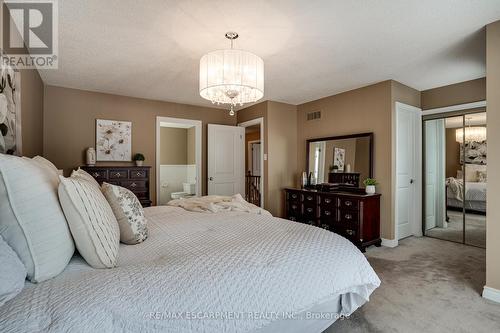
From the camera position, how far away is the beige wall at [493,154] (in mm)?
2162

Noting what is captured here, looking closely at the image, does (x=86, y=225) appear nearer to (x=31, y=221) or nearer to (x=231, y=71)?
(x=31, y=221)

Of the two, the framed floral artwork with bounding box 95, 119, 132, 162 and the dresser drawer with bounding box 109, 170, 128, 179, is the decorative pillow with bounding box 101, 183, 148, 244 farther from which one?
the framed floral artwork with bounding box 95, 119, 132, 162

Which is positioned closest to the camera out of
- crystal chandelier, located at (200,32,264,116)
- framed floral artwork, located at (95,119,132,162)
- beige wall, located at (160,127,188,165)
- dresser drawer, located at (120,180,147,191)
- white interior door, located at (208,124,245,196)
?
crystal chandelier, located at (200,32,264,116)

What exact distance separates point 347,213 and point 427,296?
4.94ft

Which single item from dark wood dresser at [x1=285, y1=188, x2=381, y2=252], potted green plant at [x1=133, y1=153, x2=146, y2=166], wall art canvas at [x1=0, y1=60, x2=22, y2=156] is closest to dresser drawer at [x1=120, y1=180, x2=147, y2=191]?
potted green plant at [x1=133, y1=153, x2=146, y2=166]

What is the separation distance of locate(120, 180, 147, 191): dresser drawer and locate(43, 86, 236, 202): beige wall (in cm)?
54

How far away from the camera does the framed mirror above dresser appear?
140 inches

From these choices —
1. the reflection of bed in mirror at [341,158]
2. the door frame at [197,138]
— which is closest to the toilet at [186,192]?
the door frame at [197,138]

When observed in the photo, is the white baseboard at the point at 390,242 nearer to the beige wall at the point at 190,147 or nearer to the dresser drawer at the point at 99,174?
the dresser drawer at the point at 99,174

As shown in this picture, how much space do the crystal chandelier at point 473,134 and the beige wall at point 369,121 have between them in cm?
117

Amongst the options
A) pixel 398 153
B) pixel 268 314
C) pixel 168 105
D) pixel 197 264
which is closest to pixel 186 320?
pixel 197 264

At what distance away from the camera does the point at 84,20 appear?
6.97 ft

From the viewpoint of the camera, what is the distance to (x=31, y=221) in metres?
0.97

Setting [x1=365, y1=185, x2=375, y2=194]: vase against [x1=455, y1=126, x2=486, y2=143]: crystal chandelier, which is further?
[x1=365, y1=185, x2=375, y2=194]: vase
